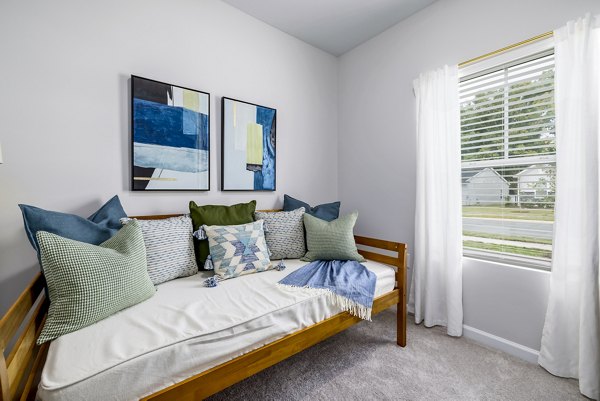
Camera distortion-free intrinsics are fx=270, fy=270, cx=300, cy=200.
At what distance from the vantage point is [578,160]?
1498 millimetres

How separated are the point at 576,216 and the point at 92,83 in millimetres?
2952

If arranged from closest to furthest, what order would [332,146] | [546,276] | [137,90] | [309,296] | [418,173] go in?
1. [309,296]
2. [546,276]
3. [137,90]
4. [418,173]
5. [332,146]

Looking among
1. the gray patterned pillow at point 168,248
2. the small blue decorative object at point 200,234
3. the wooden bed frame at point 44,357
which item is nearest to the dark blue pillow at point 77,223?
the gray patterned pillow at point 168,248

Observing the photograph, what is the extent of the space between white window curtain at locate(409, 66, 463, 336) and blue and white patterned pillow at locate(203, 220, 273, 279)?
128cm

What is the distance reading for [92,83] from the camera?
1.67 m

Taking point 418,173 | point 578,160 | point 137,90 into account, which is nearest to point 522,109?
point 578,160

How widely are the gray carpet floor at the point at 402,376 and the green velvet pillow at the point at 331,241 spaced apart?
0.60 meters

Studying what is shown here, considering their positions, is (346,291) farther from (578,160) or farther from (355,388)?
(578,160)

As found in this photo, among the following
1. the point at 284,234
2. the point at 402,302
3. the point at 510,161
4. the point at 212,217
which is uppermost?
the point at 510,161

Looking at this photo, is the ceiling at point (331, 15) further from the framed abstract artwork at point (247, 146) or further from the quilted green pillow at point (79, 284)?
the quilted green pillow at point (79, 284)

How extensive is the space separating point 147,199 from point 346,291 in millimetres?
1477

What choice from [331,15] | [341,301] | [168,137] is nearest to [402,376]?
[341,301]

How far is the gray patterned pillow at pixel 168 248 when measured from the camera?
153 cm

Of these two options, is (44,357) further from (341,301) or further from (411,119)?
(411,119)
